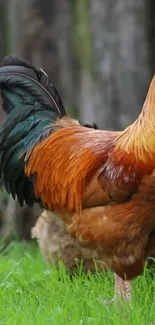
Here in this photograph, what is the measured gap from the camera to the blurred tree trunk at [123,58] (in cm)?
642

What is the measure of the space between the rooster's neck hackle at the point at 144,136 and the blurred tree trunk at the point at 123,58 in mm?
1681

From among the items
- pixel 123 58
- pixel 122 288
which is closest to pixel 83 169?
pixel 122 288

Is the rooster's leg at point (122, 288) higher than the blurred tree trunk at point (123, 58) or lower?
lower

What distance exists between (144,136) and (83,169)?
20.8 inches

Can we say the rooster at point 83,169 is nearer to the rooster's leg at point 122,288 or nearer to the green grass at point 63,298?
the rooster's leg at point 122,288

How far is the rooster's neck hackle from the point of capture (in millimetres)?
4578

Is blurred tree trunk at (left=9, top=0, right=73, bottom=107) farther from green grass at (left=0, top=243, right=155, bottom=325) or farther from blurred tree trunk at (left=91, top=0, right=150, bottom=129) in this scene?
green grass at (left=0, top=243, right=155, bottom=325)

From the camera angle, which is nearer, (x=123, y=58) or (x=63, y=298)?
(x=63, y=298)

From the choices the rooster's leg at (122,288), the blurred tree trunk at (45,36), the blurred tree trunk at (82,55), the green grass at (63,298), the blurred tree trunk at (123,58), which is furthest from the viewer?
the blurred tree trunk at (45,36)

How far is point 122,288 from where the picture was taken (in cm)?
497

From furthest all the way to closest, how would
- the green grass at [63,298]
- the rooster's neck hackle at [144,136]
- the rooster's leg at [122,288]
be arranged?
1. the rooster's leg at [122,288]
2. the rooster's neck hackle at [144,136]
3. the green grass at [63,298]

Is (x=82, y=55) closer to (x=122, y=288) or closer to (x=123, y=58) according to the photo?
(x=123, y=58)

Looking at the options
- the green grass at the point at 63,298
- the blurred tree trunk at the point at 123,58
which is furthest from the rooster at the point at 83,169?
the blurred tree trunk at the point at 123,58

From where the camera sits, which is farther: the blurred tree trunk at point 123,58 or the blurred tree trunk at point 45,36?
the blurred tree trunk at point 45,36
